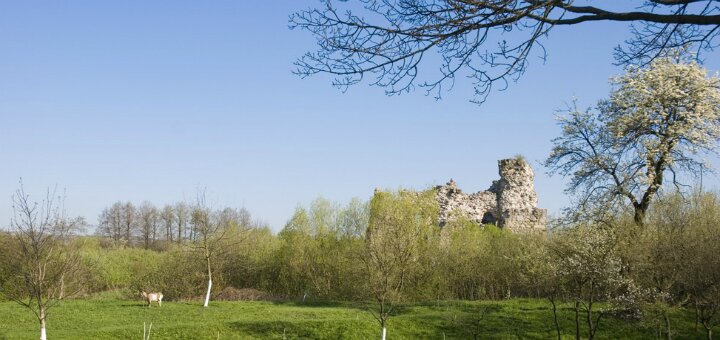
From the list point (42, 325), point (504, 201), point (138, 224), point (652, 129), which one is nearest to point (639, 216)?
point (652, 129)

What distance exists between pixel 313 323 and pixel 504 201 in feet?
88.1

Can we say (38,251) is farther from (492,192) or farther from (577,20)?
(492,192)

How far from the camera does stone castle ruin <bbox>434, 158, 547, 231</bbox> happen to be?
157 ft

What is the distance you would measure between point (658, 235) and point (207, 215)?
22.6m

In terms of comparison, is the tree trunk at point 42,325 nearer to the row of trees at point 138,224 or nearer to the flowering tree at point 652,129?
the flowering tree at point 652,129

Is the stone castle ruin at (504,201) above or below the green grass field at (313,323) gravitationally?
above

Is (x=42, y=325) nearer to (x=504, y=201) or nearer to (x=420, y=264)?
(x=420, y=264)

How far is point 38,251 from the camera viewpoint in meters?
20.6

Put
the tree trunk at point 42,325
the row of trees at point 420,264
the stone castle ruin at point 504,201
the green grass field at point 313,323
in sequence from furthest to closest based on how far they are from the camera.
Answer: the stone castle ruin at point 504,201 < the green grass field at point 313,323 < the row of trees at point 420,264 < the tree trunk at point 42,325

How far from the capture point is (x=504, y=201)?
4859cm

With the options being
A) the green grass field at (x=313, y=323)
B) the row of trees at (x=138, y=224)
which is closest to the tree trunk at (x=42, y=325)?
the green grass field at (x=313, y=323)

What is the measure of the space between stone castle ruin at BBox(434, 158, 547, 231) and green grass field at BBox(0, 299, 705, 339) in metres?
17.7

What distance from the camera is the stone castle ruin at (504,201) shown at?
4775 centimetres

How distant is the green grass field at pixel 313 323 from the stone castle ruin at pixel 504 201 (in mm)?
17748
